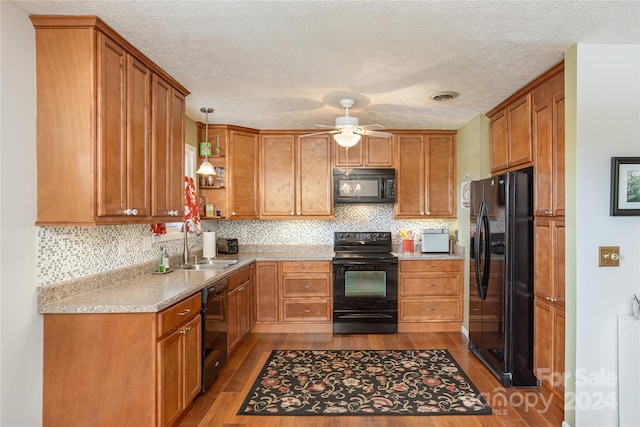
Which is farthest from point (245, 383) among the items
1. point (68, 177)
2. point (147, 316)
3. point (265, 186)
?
point (265, 186)

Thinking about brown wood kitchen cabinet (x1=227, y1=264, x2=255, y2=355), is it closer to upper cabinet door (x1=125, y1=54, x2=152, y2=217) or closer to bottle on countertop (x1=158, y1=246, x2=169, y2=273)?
bottle on countertop (x1=158, y1=246, x2=169, y2=273)

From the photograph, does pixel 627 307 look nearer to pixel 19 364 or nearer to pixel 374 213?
pixel 374 213

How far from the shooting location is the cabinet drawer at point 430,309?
446 centimetres

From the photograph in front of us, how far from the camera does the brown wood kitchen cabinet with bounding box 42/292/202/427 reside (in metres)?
2.13

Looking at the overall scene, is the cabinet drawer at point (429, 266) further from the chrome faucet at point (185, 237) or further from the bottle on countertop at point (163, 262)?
the bottle on countertop at point (163, 262)

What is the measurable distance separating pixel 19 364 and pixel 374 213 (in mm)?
3874

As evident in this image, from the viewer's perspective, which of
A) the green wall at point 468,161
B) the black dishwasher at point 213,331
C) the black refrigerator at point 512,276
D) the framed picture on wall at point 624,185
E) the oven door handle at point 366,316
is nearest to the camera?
the framed picture on wall at point 624,185

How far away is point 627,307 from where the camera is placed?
7.82 feet

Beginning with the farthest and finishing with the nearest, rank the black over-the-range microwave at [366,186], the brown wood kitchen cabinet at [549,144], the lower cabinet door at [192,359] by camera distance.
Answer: the black over-the-range microwave at [366,186] → the brown wood kitchen cabinet at [549,144] → the lower cabinet door at [192,359]

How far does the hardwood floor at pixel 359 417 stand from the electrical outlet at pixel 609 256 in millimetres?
1115

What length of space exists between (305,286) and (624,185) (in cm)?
310

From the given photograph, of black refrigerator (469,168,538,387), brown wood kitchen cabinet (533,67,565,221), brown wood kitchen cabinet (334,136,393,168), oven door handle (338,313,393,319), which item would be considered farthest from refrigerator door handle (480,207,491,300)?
brown wood kitchen cabinet (334,136,393,168)

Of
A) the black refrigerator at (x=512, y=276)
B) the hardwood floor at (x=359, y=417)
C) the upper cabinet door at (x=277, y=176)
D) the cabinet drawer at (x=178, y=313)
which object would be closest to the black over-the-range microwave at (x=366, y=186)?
the upper cabinet door at (x=277, y=176)

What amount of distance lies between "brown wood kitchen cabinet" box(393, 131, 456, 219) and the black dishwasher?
2456mm
